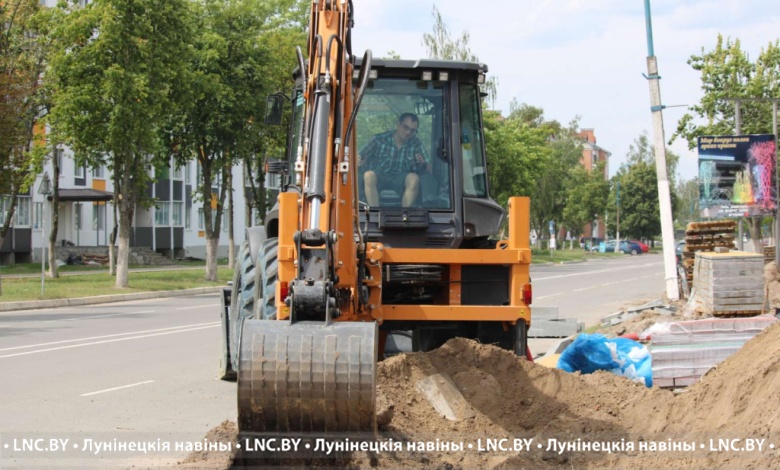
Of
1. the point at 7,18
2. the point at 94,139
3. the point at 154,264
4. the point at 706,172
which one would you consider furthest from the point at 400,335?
the point at 154,264

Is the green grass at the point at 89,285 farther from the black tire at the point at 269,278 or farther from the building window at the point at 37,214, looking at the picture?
the black tire at the point at 269,278

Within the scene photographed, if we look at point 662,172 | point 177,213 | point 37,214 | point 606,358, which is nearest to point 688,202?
point 177,213

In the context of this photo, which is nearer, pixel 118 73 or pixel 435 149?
pixel 435 149

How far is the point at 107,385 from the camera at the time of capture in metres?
11.6

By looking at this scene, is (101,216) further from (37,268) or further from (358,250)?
(358,250)

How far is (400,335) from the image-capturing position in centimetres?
1037

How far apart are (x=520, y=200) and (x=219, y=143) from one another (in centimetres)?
3134

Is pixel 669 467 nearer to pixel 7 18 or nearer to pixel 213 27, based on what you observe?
pixel 7 18

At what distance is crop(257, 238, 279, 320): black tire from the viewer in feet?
26.4

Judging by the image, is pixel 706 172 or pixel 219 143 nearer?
pixel 706 172

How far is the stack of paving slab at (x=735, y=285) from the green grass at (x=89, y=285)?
17.4 meters

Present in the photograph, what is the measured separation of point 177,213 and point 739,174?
140 feet

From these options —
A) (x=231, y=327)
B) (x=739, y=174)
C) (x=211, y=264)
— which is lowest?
(x=231, y=327)

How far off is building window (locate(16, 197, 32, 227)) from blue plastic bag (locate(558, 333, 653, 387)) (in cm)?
4293
